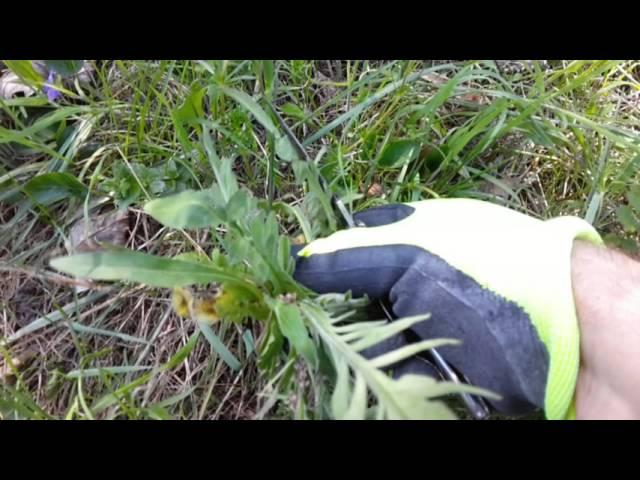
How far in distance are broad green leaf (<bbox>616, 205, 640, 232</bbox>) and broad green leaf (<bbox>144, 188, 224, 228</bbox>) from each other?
871 mm

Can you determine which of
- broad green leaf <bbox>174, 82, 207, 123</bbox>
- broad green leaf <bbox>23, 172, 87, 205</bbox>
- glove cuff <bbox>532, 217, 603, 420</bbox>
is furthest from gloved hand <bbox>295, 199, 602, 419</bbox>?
broad green leaf <bbox>23, 172, 87, 205</bbox>

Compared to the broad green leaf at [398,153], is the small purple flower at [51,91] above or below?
above

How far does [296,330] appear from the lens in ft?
2.83

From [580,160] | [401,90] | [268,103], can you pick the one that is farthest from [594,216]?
[268,103]

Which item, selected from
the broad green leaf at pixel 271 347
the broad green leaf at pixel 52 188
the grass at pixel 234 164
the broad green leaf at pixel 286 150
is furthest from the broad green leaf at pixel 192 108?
the broad green leaf at pixel 271 347

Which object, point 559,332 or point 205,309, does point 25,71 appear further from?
point 559,332

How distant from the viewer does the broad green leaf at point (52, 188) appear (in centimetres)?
126

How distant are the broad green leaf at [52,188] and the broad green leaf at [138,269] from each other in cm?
52

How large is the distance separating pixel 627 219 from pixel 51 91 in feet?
4.20

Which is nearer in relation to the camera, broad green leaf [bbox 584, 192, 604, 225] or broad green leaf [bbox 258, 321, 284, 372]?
broad green leaf [bbox 258, 321, 284, 372]

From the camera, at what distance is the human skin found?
3.12 ft

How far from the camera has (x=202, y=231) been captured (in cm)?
127

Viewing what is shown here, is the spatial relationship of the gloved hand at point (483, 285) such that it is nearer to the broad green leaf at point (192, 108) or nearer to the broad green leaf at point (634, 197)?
the broad green leaf at point (634, 197)

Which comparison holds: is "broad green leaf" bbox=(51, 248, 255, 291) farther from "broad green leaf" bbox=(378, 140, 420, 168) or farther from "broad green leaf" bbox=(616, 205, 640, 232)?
"broad green leaf" bbox=(616, 205, 640, 232)
